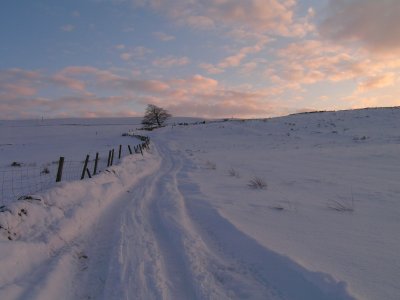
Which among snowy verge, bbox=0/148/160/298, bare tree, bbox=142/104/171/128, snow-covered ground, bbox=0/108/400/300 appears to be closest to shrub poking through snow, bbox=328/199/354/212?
snow-covered ground, bbox=0/108/400/300

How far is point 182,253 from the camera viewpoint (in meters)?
5.00

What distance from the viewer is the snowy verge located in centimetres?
443

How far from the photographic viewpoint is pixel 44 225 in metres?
5.93

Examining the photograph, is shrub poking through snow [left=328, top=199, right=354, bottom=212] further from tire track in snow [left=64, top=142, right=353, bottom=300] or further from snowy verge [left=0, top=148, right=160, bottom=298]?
snowy verge [left=0, top=148, right=160, bottom=298]

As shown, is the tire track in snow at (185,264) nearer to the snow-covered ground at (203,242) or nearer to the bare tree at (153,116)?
the snow-covered ground at (203,242)

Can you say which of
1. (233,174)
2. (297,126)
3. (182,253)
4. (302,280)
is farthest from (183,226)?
(297,126)

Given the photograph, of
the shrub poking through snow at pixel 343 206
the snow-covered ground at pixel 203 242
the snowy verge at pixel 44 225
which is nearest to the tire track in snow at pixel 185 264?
the snow-covered ground at pixel 203 242

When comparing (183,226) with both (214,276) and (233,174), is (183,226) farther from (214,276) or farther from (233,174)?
(233,174)

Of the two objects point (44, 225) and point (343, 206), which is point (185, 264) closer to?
point (44, 225)

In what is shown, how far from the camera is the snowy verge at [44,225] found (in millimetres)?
4430

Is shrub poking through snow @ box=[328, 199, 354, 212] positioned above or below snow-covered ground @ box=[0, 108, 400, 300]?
above

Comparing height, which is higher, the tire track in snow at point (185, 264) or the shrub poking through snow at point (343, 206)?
the shrub poking through snow at point (343, 206)

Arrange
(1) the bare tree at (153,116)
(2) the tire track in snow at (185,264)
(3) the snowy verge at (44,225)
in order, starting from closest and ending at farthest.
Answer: (2) the tire track in snow at (185,264) < (3) the snowy verge at (44,225) < (1) the bare tree at (153,116)

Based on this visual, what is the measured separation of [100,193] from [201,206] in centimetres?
272
